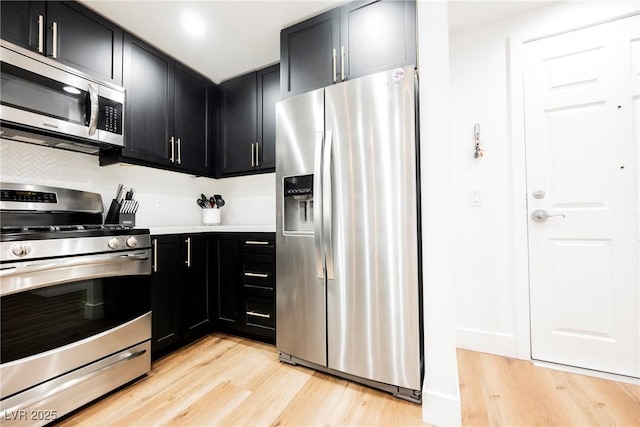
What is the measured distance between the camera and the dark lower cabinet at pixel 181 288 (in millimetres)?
1951

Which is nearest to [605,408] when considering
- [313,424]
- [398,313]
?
[398,313]

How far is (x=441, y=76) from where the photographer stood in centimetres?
139

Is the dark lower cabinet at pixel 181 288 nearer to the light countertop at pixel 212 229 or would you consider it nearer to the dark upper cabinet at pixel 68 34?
the light countertop at pixel 212 229

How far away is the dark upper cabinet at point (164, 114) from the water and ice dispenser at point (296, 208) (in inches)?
46.6

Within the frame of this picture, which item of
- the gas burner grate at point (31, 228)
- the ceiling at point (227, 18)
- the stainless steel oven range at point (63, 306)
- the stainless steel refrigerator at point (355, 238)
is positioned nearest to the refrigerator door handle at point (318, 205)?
the stainless steel refrigerator at point (355, 238)

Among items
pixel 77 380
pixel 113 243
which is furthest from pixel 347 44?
pixel 77 380

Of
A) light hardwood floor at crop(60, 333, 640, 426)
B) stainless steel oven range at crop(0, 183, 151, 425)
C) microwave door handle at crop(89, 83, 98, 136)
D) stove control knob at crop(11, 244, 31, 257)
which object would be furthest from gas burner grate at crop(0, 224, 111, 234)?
light hardwood floor at crop(60, 333, 640, 426)

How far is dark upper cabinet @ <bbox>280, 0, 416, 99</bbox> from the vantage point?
168cm

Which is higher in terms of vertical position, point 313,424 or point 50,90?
point 50,90

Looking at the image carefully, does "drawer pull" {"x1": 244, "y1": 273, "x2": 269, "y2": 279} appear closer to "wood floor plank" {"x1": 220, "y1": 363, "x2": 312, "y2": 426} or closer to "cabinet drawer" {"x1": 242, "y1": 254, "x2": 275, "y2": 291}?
"cabinet drawer" {"x1": 242, "y1": 254, "x2": 275, "y2": 291}

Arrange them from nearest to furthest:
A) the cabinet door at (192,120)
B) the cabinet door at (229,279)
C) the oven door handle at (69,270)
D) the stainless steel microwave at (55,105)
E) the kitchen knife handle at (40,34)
Answer: the oven door handle at (69,270) < the stainless steel microwave at (55,105) < the kitchen knife handle at (40,34) < the cabinet door at (229,279) < the cabinet door at (192,120)

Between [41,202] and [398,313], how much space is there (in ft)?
7.42

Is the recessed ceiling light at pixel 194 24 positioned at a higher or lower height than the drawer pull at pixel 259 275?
higher

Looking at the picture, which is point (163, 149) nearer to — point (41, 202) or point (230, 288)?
point (41, 202)
